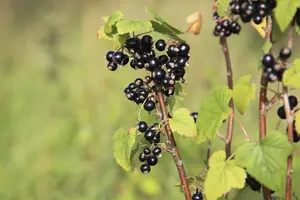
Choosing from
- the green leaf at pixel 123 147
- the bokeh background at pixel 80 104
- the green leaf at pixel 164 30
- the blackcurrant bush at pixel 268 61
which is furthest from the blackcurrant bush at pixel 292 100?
the bokeh background at pixel 80 104

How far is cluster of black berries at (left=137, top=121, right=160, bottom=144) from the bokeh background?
477 mm

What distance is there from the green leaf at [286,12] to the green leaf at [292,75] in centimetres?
9

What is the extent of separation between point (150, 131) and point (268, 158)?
1.05ft

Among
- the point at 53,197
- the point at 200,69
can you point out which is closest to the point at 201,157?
the point at 53,197

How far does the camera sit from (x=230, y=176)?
1.42 meters

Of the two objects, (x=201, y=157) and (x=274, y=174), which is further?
(x=201, y=157)

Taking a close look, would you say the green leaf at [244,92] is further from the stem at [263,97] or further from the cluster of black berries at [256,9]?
the cluster of black berries at [256,9]

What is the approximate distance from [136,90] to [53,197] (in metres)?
1.68

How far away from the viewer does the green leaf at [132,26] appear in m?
1.44

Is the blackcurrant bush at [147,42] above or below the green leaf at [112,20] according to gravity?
below

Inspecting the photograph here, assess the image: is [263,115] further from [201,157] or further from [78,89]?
[78,89]

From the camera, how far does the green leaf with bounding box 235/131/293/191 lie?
1.35 meters

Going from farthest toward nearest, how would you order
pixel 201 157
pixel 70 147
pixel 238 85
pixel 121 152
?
pixel 70 147 → pixel 201 157 → pixel 121 152 → pixel 238 85

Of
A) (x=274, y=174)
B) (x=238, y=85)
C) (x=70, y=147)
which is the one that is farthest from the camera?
(x=70, y=147)
